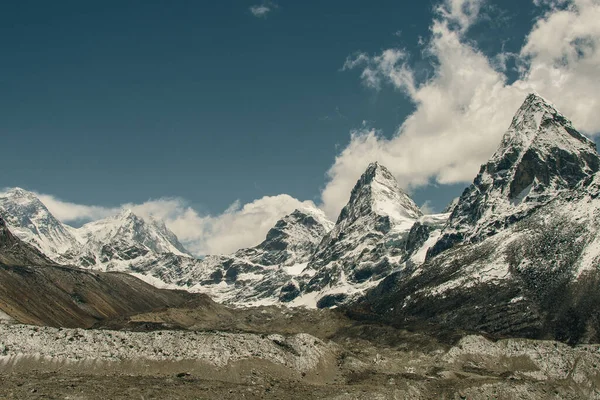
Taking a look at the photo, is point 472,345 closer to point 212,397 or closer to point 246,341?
point 246,341

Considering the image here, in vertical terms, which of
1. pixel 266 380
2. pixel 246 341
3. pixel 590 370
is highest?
pixel 590 370

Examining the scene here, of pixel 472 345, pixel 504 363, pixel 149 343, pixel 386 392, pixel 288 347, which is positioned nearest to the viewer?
pixel 386 392

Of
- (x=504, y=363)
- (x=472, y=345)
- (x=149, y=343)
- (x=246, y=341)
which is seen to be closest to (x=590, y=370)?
(x=504, y=363)

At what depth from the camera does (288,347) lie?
109 meters

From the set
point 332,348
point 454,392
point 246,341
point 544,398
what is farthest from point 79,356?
point 544,398

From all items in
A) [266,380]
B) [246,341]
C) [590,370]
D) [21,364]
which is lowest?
[21,364]

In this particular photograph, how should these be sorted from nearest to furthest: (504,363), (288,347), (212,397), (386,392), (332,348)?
(212,397) < (386,392) < (288,347) < (332,348) < (504,363)

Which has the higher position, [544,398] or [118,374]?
[544,398]

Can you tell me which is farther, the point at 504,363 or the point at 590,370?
the point at 504,363

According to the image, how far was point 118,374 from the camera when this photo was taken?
91.9m

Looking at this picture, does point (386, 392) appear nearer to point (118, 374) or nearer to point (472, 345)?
point (118, 374)

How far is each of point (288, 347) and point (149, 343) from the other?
1022 inches

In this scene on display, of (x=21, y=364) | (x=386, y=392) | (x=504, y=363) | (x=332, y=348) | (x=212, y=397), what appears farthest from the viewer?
(x=504, y=363)

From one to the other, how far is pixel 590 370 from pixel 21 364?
10746cm
